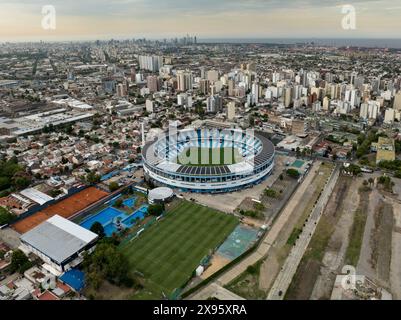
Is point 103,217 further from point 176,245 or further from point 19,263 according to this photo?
point 176,245

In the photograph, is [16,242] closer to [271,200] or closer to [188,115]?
[271,200]

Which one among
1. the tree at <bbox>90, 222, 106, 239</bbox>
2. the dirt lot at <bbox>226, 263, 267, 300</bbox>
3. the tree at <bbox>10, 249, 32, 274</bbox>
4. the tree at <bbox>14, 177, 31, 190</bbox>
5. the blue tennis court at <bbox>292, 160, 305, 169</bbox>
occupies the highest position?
the blue tennis court at <bbox>292, 160, 305, 169</bbox>

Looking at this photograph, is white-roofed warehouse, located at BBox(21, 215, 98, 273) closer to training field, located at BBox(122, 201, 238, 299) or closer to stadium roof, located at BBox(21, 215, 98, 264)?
stadium roof, located at BBox(21, 215, 98, 264)

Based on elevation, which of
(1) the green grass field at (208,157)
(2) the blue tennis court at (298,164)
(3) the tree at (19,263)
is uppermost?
(1) the green grass field at (208,157)

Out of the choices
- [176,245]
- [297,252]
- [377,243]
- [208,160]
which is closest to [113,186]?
[176,245]

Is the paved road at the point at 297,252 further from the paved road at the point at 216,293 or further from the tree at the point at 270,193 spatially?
the tree at the point at 270,193

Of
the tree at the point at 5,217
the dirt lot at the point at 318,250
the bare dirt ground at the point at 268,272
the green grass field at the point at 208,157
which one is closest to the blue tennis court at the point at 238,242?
the bare dirt ground at the point at 268,272

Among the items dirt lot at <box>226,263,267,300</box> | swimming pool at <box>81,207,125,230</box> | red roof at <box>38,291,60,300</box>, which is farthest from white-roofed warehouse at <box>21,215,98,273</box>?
dirt lot at <box>226,263,267,300</box>
